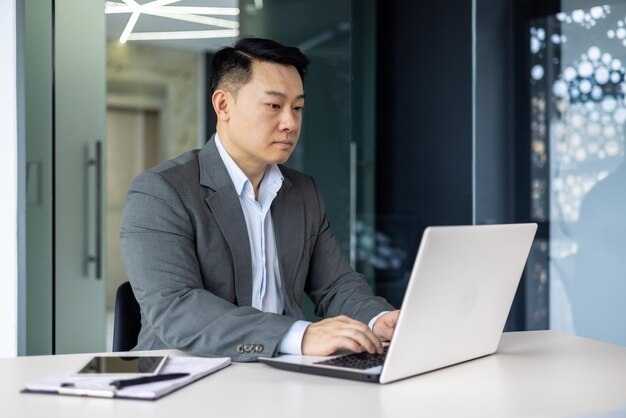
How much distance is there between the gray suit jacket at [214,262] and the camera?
6.07ft

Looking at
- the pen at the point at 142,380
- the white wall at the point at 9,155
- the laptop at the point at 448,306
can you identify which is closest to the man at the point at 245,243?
→ the laptop at the point at 448,306

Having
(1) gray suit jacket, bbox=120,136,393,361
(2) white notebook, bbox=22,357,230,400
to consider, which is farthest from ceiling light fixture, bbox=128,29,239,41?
(2) white notebook, bbox=22,357,230,400

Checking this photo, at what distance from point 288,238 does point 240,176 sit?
0.21m

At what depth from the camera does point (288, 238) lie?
8.00 feet

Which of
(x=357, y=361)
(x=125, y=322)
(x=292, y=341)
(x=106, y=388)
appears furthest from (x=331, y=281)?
(x=106, y=388)

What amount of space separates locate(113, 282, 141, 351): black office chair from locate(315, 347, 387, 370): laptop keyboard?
0.77 m

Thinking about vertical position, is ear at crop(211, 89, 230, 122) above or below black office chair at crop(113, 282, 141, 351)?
above

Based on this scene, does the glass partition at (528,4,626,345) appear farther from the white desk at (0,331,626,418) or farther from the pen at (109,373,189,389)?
the pen at (109,373,189,389)

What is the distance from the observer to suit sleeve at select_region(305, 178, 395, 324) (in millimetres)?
2391

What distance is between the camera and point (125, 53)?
418 cm

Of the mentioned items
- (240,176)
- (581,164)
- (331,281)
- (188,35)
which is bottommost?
(331,281)

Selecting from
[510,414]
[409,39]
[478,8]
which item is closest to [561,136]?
[478,8]

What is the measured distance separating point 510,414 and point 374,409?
208mm

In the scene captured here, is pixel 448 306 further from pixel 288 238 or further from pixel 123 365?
pixel 288 238
